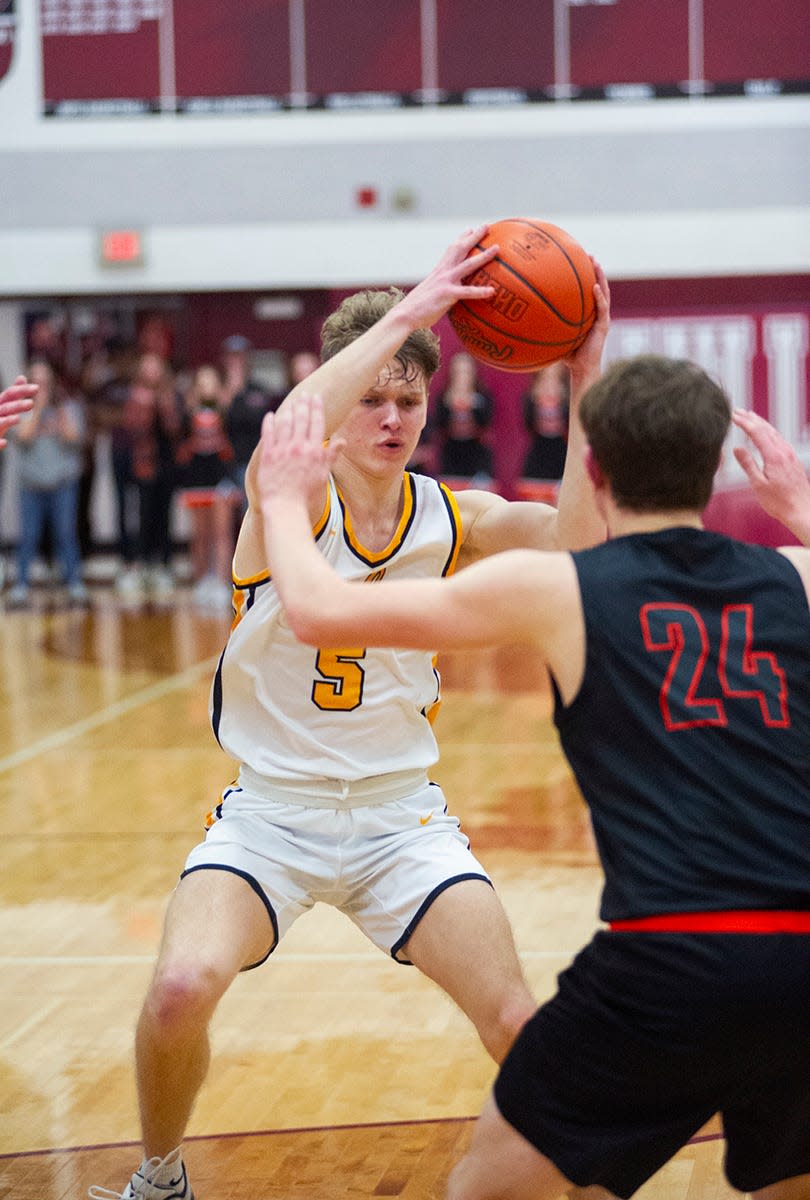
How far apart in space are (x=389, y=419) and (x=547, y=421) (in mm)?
9548

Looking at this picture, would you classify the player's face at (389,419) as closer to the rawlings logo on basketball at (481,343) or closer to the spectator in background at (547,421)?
the rawlings logo on basketball at (481,343)

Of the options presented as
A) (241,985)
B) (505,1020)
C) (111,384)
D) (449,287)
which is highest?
(449,287)

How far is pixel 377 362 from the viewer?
2836 millimetres

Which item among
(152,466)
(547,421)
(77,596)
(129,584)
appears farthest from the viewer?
(129,584)

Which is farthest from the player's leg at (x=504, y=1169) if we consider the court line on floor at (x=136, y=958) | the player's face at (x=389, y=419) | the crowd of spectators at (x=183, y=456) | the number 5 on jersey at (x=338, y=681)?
the crowd of spectators at (x=183, y=456)

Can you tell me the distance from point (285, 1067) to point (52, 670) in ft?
21.3

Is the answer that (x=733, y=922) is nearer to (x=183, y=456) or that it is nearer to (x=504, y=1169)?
(x=504, y=1169)

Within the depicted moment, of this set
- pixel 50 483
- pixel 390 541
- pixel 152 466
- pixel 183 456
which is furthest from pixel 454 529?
pixel 152 466

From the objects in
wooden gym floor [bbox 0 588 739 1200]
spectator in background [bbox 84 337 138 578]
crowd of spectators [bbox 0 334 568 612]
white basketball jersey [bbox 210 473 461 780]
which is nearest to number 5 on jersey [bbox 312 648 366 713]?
white basketball jersey [bbox 210 473 461 780]

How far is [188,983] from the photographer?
2814 mm

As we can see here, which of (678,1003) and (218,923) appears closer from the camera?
(678,1003)

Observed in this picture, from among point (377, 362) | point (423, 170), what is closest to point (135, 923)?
point (377, 362)

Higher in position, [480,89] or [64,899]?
[480,89]

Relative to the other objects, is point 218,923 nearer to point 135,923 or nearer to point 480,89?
point 135,923
